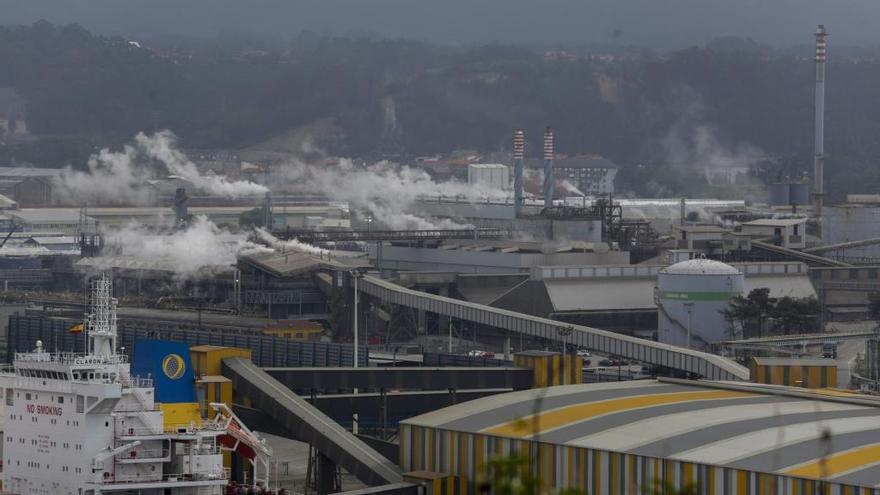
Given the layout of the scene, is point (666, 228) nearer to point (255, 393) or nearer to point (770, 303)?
point (770, 303)

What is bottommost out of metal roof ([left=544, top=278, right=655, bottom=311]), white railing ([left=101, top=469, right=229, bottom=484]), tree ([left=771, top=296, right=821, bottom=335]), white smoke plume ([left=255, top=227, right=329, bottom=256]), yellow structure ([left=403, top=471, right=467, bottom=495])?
yellow structure ([left=403, top=471, right=467, bottom=495])

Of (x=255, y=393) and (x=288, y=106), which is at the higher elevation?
(x=288, y=106)

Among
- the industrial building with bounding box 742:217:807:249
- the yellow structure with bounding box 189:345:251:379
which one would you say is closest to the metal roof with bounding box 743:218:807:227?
the industrial building with bounding box 742:217:807:249

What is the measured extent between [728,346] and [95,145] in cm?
10426

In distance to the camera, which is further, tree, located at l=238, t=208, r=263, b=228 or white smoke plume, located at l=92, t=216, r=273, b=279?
tree, located at l=238, t=208, r=263, b=228

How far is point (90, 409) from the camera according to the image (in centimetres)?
3738

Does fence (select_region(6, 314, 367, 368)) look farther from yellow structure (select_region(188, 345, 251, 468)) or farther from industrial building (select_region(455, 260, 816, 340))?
yellow structure (select_region(188, 345, 251, 468))

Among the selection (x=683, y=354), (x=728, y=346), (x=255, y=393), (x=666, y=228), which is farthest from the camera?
(x=666, y=228)

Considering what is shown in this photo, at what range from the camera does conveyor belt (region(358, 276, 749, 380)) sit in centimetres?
6203

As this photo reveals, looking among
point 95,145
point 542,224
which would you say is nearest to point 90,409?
A: point 542,224

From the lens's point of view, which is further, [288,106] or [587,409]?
[288,106]

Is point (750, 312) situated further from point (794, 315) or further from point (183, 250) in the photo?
point (183, 250)

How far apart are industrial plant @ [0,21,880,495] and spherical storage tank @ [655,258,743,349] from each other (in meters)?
0.10

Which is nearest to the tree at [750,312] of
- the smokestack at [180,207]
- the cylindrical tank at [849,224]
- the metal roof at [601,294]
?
the metal roof at [601,294]
